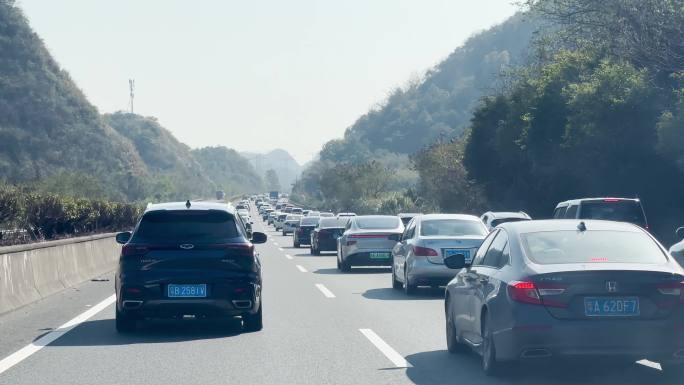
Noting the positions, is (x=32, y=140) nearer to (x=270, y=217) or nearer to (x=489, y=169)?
(x=270, y=217)

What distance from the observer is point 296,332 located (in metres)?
13.9

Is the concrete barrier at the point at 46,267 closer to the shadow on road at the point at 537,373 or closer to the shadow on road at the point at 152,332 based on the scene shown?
the shadow on road at the point at 152,332

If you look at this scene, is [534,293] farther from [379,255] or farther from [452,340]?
[379,255]

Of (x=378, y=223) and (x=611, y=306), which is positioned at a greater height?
(x=378, y=223)

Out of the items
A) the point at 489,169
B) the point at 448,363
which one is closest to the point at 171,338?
the point at 448,363

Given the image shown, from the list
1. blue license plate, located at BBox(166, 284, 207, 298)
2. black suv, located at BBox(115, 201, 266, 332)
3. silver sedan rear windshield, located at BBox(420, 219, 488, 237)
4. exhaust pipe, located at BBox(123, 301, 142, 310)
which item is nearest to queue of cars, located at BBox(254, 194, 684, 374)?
black suv, located at BBox(115, 201, 266, 332)

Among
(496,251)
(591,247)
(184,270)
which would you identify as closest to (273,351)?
(184,270)

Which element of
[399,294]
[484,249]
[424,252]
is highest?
[484,249]

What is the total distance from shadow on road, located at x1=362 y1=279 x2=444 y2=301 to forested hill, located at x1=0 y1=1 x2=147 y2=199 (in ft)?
325

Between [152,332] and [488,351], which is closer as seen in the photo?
[488,351]

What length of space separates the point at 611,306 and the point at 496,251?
1.66 m

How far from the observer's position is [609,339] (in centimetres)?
895

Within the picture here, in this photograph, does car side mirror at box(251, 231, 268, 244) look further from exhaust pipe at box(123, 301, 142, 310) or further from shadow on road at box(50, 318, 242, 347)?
exhaust pipe at box(123, 301, 142, 310)

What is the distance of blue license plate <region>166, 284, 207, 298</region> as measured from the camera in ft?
44.2
